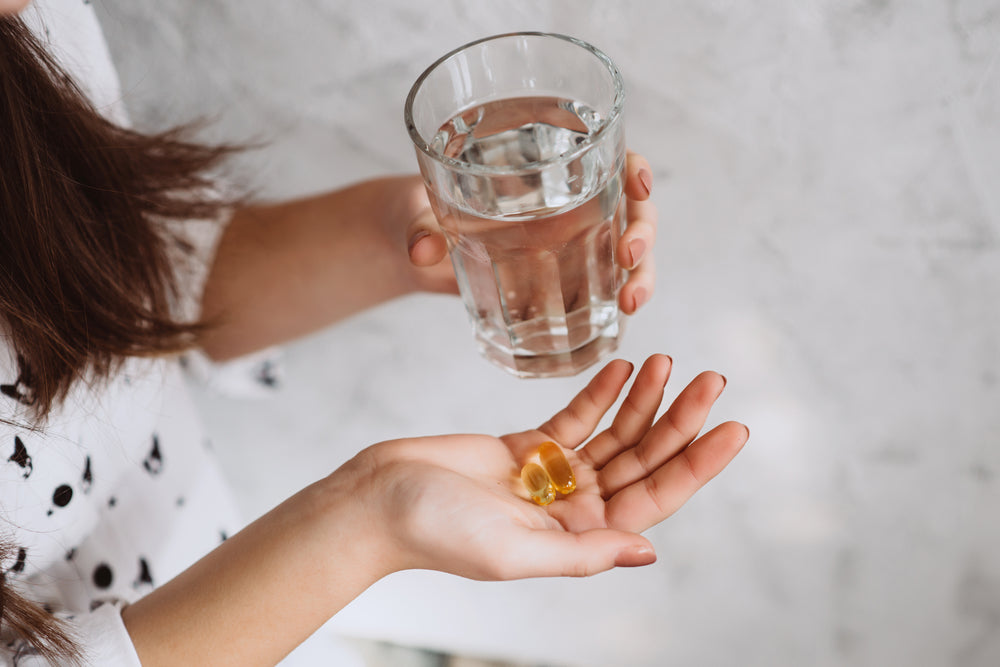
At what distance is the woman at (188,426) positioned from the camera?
0.51 meters

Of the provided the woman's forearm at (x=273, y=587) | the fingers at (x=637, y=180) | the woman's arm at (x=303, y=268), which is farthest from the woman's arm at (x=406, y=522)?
the woman's arm at (x=303, y=268)

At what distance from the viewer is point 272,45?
0.75 m

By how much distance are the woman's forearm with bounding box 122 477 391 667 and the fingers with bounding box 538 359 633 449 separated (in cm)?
15

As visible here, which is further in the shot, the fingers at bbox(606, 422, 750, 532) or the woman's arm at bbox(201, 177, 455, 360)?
the woman's arm at bbox(201, 177, 455, 360)

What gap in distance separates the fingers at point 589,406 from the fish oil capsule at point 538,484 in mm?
36

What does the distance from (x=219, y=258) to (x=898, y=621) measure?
865mm

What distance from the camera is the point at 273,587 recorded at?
0.53 m

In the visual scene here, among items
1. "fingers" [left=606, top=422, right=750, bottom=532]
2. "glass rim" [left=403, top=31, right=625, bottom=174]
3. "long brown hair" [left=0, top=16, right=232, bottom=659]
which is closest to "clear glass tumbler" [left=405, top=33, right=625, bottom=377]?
"glass rim" [left=403, top=31, right=625, bottom=174]

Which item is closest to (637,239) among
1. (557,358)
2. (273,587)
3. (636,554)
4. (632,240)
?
(632,240)

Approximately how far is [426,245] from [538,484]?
185 millimetres

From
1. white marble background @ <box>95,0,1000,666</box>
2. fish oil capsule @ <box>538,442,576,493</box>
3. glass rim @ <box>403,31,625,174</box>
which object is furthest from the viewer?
white marble background @ <box>95,0,1000,666</box>

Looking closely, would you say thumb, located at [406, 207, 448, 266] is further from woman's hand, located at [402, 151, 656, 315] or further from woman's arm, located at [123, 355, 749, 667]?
woman's arm, located at [123, 355, 749, 667]

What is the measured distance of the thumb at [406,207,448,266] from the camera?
58cm

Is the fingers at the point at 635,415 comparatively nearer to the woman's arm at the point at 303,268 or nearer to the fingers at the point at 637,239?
the fingers at the point at 637,239
